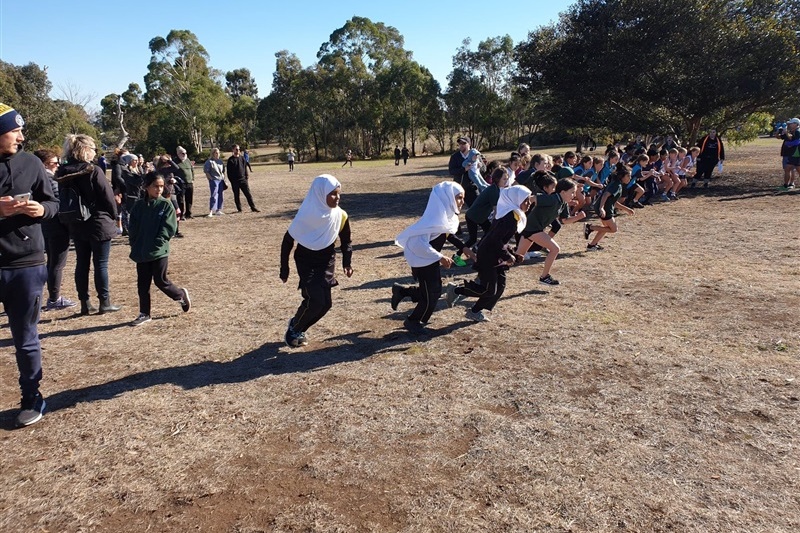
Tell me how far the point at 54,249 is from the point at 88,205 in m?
0.89

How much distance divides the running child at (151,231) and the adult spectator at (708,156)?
17905 mm

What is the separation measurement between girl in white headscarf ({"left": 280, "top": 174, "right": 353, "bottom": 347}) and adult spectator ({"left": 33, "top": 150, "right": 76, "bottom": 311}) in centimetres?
326

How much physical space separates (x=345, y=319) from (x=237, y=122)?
60472mm

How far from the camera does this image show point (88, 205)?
644cm

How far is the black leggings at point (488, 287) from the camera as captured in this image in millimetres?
6172

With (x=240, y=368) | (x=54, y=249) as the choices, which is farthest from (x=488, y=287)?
(x=54, y=249)

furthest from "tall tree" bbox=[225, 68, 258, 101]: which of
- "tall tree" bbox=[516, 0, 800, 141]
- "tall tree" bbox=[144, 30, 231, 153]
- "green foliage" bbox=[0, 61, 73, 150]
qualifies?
"tall tree" bbox=[516, 0, 800, 141]

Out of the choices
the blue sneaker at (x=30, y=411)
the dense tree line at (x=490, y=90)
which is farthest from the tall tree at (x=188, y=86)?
the blue sneaker at (x=30, y=411)

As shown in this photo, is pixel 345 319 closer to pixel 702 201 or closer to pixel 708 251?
pixel 708 251

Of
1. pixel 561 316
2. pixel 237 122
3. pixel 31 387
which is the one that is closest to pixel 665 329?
pixel 561 316

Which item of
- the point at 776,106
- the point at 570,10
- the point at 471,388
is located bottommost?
the point at 471,388

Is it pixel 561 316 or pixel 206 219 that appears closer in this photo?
pixel 561 316

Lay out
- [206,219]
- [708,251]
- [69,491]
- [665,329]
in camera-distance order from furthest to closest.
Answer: [206,219]
[708,251]
[665,329]
[69,491]

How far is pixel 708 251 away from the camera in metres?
9.73
